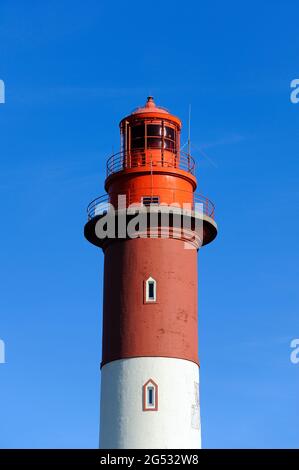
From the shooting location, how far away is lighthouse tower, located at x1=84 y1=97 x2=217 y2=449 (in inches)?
2132

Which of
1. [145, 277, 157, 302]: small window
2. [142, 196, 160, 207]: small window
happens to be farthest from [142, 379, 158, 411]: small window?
[142, 196, 160, 207]: small window

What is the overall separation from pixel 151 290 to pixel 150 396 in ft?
13.3

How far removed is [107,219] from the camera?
56.9m

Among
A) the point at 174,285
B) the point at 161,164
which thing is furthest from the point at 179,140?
the point at 174,285

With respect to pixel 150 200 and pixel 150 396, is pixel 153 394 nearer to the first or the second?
pixel 150 396

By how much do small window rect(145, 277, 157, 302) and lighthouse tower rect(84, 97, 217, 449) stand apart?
1.5 inches

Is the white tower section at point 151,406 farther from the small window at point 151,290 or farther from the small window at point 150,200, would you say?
the small window at point 150,200

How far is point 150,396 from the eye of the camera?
54.2 metres

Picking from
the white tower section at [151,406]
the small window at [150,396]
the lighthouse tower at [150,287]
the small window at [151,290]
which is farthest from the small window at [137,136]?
the small window at [150,396]

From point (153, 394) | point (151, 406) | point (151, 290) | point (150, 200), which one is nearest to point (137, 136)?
point (150, 200)

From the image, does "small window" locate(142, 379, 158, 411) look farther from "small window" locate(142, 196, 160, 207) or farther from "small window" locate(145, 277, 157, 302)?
"small window" locate(142, 196, 160, 207)
